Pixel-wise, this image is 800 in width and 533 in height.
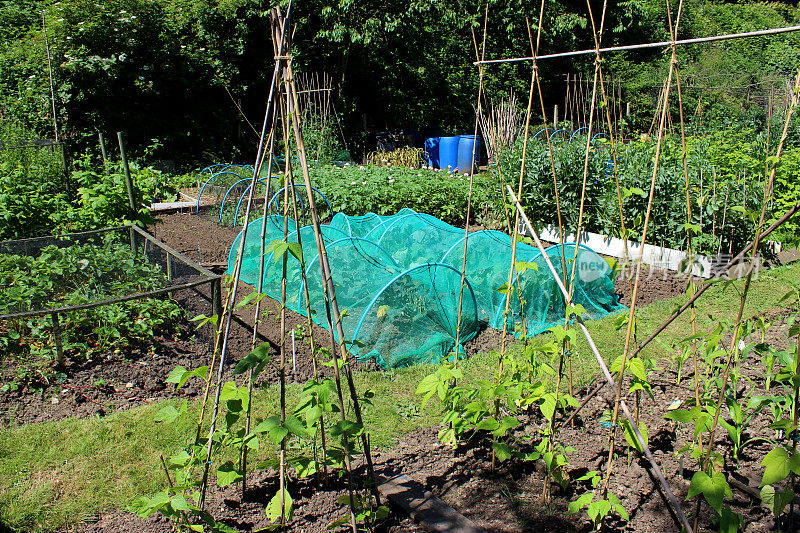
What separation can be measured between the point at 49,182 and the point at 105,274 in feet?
8.45

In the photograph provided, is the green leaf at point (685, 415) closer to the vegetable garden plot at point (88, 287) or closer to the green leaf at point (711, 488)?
the green leaf at point (711, 488)

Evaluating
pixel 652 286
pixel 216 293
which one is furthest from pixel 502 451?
A: pixel 652 286

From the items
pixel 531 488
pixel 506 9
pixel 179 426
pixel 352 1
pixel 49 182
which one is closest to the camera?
pixel 179 426

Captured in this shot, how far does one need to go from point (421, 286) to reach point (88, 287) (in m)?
2.77

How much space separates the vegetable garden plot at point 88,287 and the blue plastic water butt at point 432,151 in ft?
38.2

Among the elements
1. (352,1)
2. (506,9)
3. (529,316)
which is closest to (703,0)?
(506,9)

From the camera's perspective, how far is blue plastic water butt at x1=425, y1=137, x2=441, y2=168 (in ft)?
53.3

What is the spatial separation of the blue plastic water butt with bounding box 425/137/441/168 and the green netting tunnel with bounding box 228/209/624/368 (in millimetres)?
9594

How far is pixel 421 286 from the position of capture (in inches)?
199

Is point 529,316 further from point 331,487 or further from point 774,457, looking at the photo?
point 774,457

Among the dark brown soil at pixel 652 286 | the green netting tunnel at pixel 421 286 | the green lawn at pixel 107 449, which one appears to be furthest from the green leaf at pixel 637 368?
the dark brown soil at pixel 652 286

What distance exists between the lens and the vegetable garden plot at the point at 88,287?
4254 millimetres

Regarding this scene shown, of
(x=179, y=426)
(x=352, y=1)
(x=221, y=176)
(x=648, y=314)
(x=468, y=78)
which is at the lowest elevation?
(x=648, y=314)

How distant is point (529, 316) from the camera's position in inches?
220
